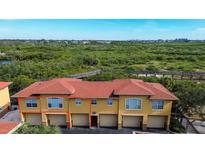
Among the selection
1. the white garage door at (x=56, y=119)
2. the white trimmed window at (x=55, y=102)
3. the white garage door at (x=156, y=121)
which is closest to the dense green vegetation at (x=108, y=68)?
the white garage door at (x=156, y=121)

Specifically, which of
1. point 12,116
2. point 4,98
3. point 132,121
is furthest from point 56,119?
point 132,121

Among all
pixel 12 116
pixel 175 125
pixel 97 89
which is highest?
pixel 97 89

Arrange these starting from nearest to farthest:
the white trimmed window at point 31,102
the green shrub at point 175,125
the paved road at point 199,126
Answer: the paved road at point 199,126
the green shrub at point 175,125
the white trimmed window at point 31,102

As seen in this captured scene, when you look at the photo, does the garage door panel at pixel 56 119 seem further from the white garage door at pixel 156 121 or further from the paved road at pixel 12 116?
the white garage door at pixel 156 121

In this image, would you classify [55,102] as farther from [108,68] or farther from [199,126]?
[108,68]

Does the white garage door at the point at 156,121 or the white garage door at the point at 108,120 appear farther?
the white garage door at the point at 108,120
